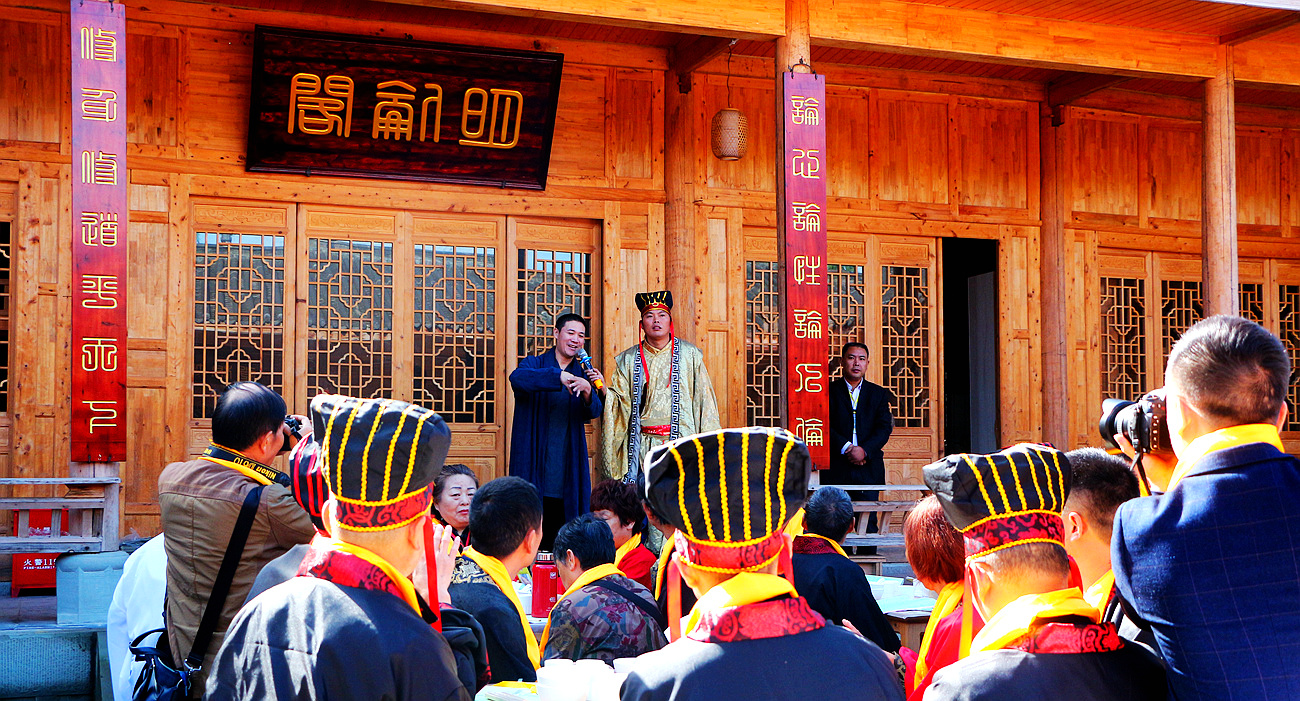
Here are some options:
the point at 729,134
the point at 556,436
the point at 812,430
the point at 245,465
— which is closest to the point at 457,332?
the point at 556,436

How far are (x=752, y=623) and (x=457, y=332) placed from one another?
626 centimetres

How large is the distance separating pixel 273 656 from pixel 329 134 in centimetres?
626

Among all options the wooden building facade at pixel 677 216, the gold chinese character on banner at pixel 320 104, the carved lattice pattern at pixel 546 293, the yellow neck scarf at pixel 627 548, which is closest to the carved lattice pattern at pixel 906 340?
the wooden building facade at pixel 677 216

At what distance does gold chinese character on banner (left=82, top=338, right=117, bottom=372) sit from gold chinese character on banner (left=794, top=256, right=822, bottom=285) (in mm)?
3669

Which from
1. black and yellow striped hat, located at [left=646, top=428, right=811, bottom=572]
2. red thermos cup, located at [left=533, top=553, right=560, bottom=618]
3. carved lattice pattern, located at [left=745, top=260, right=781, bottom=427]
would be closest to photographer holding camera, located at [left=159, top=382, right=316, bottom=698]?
red thermos cup, located at [left=533, top=553, right=560, bottom=618]

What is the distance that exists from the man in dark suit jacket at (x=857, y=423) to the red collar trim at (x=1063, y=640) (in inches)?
235

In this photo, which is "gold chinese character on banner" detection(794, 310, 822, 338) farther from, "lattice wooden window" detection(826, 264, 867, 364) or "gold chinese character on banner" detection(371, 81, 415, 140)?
"gold chinese character on banner" detection(371, 81, 415, 140)

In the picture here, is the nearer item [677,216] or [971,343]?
[677,216]

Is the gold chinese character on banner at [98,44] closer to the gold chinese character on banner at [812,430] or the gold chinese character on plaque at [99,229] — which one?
the gold chinese character on plaque at [99,229]

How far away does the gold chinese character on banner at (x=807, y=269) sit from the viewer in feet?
22.0

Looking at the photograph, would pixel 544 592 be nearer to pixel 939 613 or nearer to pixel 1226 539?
pixel 939 613

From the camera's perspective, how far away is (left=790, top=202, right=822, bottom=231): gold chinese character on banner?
672cm

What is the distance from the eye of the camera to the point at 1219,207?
7.57 m

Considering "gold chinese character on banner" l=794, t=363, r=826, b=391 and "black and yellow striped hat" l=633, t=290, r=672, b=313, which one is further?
"black and yellow striped hat" l=633, t=290, r=672, b=313
